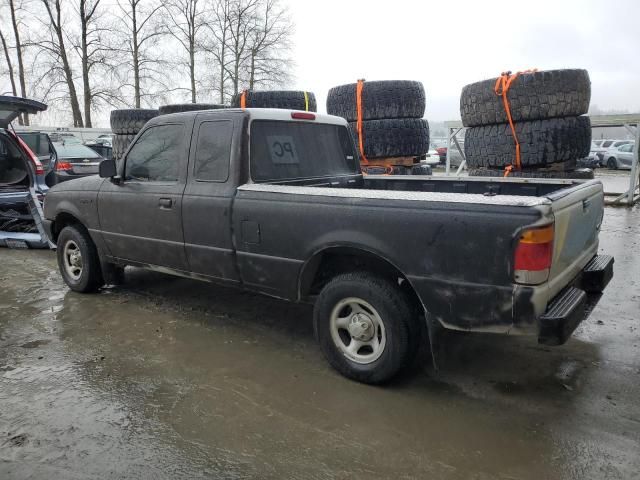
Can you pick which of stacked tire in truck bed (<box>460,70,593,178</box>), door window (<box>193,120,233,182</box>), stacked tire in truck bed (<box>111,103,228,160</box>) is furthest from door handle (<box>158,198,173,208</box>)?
stacked tire in truck bed (<box>111,103,228,160</box>)

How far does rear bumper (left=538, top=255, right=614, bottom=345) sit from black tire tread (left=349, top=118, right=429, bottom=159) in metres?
4.60

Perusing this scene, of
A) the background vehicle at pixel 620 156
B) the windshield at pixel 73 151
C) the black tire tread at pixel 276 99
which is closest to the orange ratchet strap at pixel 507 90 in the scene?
the black tire tread at pixel 276 99

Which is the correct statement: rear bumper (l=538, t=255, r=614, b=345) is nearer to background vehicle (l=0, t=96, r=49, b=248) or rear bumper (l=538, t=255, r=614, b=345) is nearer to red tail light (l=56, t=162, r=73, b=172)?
background vehicle (l=0, t=96, r=49, b=248)

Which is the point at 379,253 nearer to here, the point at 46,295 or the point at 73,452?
the point at 73,452

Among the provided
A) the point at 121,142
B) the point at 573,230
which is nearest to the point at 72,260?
the point at 573,230

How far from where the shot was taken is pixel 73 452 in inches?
101

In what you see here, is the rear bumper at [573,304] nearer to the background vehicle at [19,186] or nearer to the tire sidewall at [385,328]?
the tire sidewall at [385,328]

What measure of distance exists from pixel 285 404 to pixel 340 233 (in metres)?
1.10

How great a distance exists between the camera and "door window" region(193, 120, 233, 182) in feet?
12.5

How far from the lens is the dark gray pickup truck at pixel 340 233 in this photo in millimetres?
2641

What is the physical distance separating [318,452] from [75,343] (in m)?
2.42

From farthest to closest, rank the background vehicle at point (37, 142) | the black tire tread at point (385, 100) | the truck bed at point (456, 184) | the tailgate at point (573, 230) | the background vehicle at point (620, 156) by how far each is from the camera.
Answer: the background vehicle at point (620, 156) → the background vehicle at point (37, 142) → the black tire tread at point (385, 100) → the truck bed at point (456, 184) → the tailgate at point (573, 230)

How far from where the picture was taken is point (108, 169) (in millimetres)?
4543

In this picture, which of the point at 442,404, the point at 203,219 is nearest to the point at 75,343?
the point at 203,219
